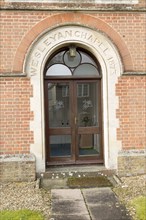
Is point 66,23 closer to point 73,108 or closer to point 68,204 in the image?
point 73,108

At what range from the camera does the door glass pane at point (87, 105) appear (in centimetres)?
794

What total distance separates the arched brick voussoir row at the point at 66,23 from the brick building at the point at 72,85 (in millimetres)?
24

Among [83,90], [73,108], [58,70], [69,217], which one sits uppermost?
[58,70]

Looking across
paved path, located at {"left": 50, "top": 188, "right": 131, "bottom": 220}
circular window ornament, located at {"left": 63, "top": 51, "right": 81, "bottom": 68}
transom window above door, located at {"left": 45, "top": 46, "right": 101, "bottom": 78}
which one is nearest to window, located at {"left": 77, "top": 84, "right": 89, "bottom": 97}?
transom window above door, located at {"left": 45, "top": 46, "right": 101, "bottom": 78}

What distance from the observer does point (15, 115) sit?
7328mm

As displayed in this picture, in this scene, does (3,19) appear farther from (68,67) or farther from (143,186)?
(143,186)

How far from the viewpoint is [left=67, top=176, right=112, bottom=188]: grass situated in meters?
6.79

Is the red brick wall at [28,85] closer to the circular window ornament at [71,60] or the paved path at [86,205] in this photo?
the circular window ornament at [71,60]

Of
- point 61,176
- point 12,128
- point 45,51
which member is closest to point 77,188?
point 61,176

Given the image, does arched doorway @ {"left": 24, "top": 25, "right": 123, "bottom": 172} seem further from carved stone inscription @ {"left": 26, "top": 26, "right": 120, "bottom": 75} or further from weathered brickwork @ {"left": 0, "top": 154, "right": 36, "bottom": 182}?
weathered brickwork @ {"left": 0, "top": 154, "right": 36, "bottom": 182}

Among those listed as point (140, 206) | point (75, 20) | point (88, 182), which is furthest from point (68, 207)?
point (75, 20)

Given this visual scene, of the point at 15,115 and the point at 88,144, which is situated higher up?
the point at 15,115

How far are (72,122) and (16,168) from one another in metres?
1.84

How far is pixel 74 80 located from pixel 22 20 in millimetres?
1964
